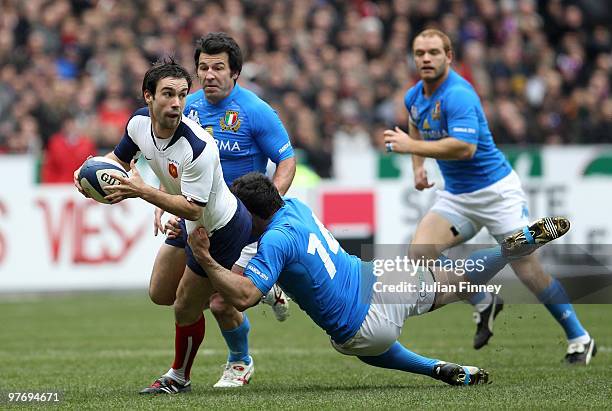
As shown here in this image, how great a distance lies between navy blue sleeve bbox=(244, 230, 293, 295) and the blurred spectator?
30.5 ft

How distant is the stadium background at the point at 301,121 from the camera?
13.4 meters

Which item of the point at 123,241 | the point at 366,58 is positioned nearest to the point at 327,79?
the point at 366,58

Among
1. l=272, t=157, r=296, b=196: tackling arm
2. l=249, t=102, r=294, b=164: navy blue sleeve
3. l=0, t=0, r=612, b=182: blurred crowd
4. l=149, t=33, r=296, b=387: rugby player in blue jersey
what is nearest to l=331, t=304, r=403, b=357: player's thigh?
l=149, t=33, r=296, b=387: rugby player in blue jersey

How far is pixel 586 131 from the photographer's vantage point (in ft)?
62.2

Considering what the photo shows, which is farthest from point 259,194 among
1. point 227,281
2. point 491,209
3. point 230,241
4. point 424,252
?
point 491,209

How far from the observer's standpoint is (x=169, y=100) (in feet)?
23.5

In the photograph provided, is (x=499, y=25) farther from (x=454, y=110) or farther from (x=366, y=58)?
(x=454, y=110)

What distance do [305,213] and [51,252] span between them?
8.62 metres

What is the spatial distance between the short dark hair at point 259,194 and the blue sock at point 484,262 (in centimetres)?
179

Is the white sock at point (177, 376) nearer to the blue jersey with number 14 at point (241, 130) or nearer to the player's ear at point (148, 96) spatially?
the blue jersey with number 14 at point (241, 130)

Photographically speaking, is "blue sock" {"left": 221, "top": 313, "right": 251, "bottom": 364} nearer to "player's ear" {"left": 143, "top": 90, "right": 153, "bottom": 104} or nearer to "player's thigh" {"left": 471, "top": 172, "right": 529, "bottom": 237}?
"player's ear" {"left": 143, "top": 90, "right": 153, "bottom": 104}

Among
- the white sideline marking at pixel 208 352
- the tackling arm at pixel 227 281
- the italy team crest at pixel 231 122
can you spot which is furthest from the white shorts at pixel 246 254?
the white sideline marking at pixel 208 352

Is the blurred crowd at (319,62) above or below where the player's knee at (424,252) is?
above

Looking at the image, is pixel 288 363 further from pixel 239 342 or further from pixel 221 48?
pixel 221 48
